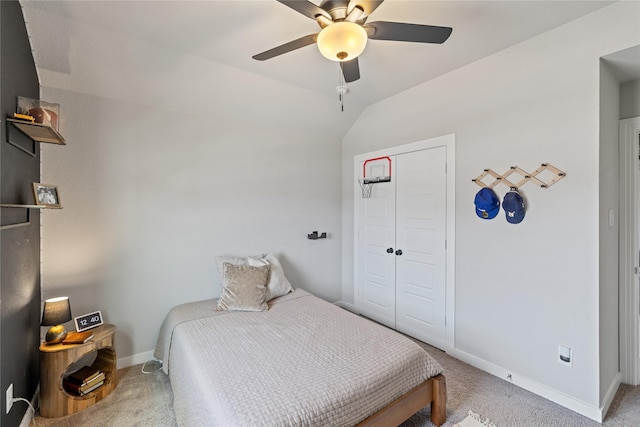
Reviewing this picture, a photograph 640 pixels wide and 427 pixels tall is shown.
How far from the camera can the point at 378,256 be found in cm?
357

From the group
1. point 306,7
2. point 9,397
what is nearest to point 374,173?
point 306,7

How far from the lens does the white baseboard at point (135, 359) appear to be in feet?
8.31

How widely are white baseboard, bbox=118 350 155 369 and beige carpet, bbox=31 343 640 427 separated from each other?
0.48 ft

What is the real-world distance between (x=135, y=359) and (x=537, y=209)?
369 cm

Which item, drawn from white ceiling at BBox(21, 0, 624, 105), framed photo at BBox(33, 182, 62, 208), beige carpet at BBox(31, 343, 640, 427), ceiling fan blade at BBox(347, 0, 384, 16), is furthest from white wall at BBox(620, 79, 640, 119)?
framed photo at BBox(33, 182, 62, 208)

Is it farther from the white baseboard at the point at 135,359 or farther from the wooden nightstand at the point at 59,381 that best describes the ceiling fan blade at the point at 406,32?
the white baseboard at the point at 135,359

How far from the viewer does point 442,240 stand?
2.83m

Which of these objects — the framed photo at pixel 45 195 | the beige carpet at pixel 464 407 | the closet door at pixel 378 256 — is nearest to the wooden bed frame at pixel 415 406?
the beige carpet at pixel 464 407

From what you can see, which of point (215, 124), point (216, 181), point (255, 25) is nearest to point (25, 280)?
point (216, 181)

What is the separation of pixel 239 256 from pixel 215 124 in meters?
1.47

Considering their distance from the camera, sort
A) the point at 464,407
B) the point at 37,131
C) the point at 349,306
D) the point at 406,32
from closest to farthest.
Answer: the point at 406,32 < the point at 37,131 < the point at 464,407 < the point at 349,306

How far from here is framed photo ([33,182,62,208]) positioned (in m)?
1.86

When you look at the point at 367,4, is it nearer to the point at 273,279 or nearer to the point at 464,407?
the point at 273,279

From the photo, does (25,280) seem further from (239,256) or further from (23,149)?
(239,256)
